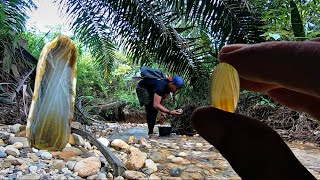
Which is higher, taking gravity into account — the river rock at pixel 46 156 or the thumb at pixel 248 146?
the thumb at pixel 248 146

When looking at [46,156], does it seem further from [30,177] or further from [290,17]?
[290,17]

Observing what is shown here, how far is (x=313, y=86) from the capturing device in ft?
0.93

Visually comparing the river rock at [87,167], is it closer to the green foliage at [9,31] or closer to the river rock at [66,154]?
the river rock at [66,154]

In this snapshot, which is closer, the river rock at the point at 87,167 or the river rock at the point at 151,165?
the river rock at the point at 87,167

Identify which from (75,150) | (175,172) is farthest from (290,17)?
(75,150)

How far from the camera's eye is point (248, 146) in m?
0.37

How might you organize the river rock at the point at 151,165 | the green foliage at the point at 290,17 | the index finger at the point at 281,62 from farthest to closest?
the green foliage at the point at 290,17
the river rock at the point at 151,165
the index finger at the point at 281,62

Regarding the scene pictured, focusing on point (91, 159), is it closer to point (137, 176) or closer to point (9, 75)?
Result: point (137, 176)

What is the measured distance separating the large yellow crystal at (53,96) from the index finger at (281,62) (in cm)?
75

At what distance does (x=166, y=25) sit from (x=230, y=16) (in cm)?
54

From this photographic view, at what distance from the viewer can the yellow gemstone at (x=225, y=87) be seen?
0.36 metres

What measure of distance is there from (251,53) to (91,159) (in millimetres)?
1027

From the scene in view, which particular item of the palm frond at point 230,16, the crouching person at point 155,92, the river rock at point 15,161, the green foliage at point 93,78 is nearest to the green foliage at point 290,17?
the palm frond at point 230,16

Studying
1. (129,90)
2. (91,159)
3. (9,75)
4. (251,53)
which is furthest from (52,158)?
(129,90)
